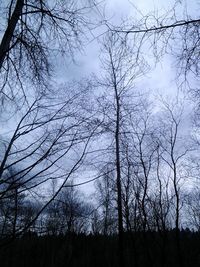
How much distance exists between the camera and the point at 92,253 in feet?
46.9

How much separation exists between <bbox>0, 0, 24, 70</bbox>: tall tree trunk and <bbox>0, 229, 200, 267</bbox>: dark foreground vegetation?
Answer: 9.39 metres

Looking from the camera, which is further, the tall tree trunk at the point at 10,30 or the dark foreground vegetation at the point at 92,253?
the dark foreground vegetation at the point at 92,253

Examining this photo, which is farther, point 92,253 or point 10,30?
point 92,253

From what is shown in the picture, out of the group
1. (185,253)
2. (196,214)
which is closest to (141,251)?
(185,253)

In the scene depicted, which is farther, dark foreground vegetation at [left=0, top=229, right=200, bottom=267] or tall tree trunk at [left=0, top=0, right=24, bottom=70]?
dark foreground vegetation at [left=0, top=229, right=200, bottom=267]

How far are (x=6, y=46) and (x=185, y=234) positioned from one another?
20617mm

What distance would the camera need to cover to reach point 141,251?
49.6 ft

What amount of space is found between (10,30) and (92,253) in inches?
518

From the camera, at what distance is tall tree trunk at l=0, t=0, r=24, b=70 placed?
3.21 meters

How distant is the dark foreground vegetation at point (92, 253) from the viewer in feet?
40.2

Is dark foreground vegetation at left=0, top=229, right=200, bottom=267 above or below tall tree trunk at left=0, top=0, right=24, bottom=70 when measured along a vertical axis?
below

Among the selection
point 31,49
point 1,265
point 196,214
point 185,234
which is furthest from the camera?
point 196,214

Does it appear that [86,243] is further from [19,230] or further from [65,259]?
[19,230]

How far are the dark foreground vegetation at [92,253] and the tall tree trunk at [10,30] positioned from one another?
30.8 feet
